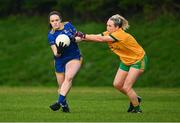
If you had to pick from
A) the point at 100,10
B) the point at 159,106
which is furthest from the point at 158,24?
the point at 159,106

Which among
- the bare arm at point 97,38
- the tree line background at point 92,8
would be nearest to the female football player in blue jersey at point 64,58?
the bare arm at point 97,38

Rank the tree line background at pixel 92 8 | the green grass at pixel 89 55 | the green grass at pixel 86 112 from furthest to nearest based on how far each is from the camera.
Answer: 1. the tree line background at pixel 92 8
2. the green grass at pixel 89 55
3. the green grass at pixel 86 112

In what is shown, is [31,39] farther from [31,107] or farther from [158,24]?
[31,107]

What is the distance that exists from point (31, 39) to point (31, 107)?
74.0ft

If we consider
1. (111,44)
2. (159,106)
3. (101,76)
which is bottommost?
(101,76)

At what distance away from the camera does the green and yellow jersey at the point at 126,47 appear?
59.1 feet

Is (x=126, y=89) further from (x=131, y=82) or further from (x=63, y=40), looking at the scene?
(x=63, y=40)

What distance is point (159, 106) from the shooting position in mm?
20422

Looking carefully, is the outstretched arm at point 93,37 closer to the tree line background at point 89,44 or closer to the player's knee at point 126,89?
the player's knee at point 126,89

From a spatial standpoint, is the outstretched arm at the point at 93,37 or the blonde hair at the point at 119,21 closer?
the outstretched arm at the point at 93,37

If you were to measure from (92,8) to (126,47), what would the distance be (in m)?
22.4

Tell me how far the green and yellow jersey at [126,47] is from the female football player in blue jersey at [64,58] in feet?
2.29

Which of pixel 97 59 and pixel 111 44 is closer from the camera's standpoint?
pixel 111 44

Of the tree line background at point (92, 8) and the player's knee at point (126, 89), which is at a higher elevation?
the player's knee at point (126, 89)
